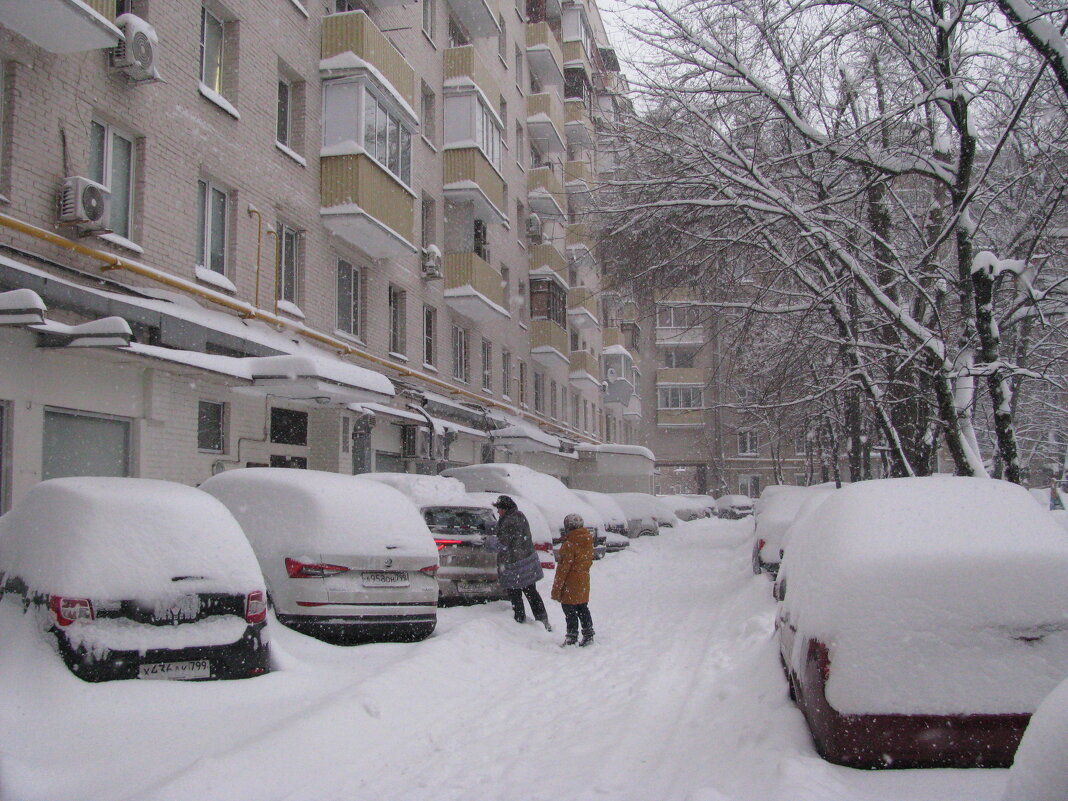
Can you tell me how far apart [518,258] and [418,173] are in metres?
9.03

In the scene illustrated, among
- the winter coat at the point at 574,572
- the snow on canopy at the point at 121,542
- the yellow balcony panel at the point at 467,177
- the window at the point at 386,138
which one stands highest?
the yellow balcony panel at the point at 467,177

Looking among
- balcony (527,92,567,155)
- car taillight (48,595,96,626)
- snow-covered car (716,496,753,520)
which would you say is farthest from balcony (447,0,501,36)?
snow-covered car (716,496,753,520)

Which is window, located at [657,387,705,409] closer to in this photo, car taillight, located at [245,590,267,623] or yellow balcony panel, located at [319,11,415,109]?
yellow balcony panel, located at [319,11,415,109]

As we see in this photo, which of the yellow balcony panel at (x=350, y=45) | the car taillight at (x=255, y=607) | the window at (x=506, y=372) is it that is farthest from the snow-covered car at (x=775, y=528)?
the window at (x=506, y=372)

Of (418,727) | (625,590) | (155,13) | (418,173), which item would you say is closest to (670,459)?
(418,173)

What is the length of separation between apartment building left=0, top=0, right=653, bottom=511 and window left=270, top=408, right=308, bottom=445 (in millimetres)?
42

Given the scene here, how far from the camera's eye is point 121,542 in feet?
18.1

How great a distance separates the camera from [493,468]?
17.4 meters

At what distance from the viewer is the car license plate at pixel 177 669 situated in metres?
5.36

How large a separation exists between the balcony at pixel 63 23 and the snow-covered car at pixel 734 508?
41408 millimetres

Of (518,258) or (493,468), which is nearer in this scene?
(493,468)

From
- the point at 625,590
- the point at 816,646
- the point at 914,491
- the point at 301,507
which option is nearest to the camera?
the point at 816,646

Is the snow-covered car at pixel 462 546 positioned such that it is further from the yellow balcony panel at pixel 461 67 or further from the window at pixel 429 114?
the yellow balcony panel at pixel 461 67

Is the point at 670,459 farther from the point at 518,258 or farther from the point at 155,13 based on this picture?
the point at 155,13
